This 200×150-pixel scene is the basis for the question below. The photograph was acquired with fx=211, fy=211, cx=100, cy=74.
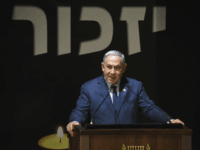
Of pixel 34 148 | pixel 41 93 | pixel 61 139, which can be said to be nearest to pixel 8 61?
pixel 41 93

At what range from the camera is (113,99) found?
223cm

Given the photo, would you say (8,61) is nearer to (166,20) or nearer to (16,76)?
(16,76)

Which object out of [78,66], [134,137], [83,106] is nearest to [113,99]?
[83,106]

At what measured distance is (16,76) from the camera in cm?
311

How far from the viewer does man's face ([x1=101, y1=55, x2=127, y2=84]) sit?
6.93ft

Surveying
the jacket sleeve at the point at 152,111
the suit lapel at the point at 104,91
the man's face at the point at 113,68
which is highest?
the man's face at the point at 113,68

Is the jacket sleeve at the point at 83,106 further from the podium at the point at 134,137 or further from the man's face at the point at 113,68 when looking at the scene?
the podium at the point at 134,137

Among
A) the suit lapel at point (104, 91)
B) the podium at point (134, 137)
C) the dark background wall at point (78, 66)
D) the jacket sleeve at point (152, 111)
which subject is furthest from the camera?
the dark background wall at point (78, 66)

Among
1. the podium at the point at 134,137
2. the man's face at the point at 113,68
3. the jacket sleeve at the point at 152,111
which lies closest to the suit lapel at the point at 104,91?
the man's face at the point at 113,68

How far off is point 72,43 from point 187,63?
5.76 feet

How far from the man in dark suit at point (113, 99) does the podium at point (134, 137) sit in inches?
26.9

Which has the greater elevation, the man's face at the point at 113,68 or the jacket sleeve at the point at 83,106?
the man's face at the point at 113,68

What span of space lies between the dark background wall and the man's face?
3.43 feet

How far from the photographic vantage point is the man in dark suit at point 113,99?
7.02 feet
